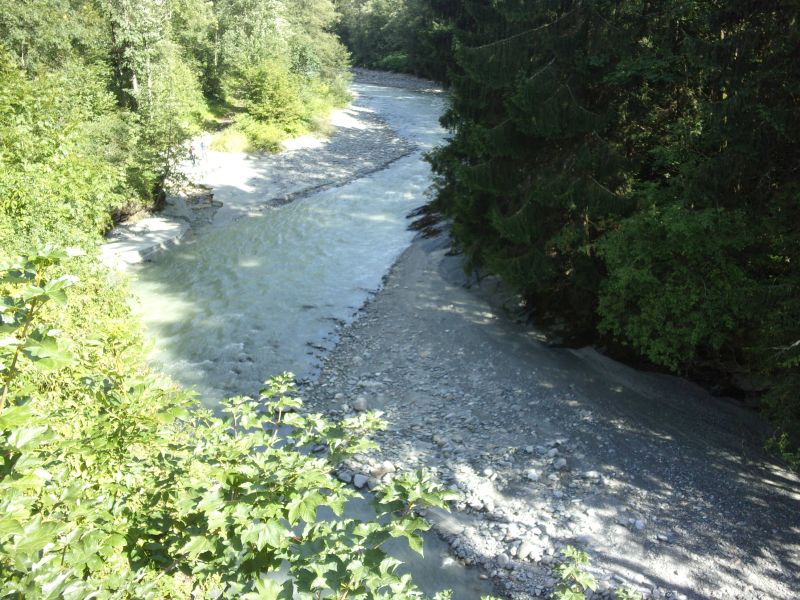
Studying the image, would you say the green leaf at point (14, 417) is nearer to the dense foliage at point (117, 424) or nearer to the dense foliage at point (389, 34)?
the dense foliage at point (117, 424)

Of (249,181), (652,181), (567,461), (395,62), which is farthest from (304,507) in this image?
(395,62)

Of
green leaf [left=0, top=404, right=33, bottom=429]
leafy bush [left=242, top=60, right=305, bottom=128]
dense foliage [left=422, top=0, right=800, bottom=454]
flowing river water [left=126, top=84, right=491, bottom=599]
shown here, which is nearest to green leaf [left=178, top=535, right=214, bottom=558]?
green leaf [left=0, top=404, right=33, bottom=429]

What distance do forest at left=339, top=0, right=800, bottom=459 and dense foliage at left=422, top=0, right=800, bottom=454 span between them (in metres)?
0.03

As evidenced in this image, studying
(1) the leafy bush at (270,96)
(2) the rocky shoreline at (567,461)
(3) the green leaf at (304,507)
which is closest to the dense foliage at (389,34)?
(1) the leafy bush at (270,96)

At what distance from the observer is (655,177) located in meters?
10.9

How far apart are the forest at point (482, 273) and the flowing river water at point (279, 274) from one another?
1809 millimetres

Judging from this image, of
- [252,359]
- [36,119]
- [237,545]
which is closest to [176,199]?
[36,119]

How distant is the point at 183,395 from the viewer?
3.22m

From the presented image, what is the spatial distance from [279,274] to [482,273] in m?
5.91

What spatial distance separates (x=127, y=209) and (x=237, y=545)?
61.6 ft

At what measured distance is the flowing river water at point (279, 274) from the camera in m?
11.5

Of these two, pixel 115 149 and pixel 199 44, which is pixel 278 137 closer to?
pixel 199 44

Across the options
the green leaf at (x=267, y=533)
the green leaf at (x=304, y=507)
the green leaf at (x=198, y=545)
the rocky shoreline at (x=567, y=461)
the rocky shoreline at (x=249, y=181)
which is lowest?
the rocky shoreline at (x=567, y=461)

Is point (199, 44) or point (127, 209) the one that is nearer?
point (127, 209)
